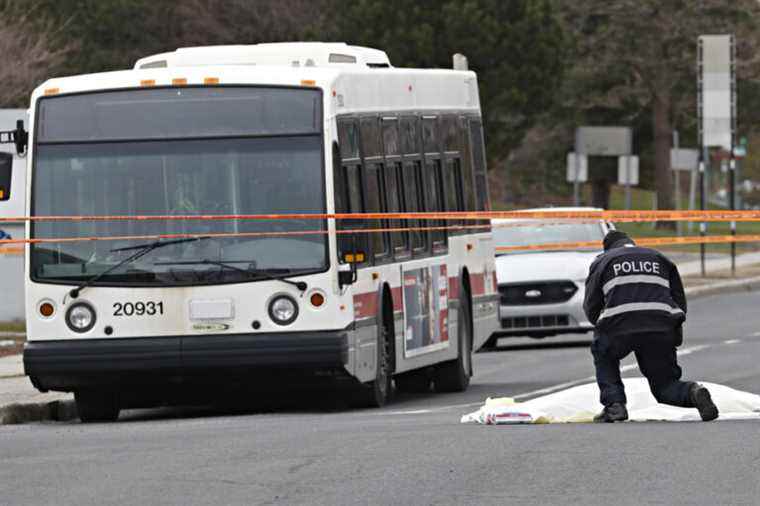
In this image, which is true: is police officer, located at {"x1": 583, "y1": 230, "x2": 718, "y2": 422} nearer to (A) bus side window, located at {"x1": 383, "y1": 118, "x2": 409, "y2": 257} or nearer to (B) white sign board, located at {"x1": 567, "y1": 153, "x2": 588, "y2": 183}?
(A) bus side window, located at {"x1": 383, "y1": 118, "x2": 409, "y2": 257}

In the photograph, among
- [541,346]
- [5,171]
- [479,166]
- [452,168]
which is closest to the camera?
[5,171]

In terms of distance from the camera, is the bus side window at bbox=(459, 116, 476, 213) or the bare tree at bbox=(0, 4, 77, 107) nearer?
the bus side window at bbox=(459, 116, 476, 213)

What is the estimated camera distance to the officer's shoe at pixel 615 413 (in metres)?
14.2

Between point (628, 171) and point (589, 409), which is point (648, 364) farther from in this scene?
point (628, 171)

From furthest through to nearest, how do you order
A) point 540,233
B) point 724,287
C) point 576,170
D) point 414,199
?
point 576,170 < point 724,287 < point 540,233 < point 414,199

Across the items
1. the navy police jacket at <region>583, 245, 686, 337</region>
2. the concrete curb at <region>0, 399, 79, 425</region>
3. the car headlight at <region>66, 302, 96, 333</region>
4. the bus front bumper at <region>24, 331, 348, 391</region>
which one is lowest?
the concrete curb at <region>0, 399, 79, 425</region>

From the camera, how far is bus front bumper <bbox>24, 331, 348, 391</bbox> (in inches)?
637

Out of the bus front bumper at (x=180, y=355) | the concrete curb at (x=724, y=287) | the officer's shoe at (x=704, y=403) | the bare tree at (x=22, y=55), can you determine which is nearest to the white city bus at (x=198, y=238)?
the bus front bumper at (x=180, y=355)

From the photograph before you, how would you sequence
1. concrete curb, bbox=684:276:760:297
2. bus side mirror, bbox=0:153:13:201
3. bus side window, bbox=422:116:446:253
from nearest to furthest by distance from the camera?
bus side mirror, bbox=0:153:13:201 < bus side window, bbox=422:116:446:253 < concrete curb, bbox=684:276:760:297

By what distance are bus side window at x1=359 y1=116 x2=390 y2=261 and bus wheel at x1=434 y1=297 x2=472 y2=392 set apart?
2.39 m

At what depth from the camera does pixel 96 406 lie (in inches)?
680

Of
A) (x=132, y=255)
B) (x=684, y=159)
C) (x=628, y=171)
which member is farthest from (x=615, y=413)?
(x=684, y=159)

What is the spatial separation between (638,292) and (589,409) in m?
1.12

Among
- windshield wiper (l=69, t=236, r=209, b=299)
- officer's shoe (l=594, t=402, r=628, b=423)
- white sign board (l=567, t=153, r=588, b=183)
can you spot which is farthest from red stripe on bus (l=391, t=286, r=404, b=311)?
white sign board (l=567, t=153, r=588, b=183)
